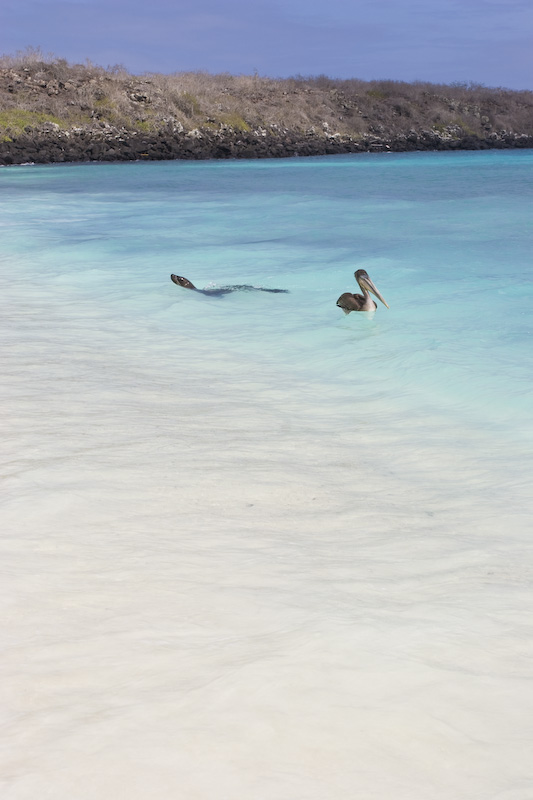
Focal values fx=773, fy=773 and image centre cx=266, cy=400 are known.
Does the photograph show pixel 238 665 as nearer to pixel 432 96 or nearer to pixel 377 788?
pixel 377 788

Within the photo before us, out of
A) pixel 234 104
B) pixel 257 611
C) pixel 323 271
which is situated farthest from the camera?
pixel 234 104

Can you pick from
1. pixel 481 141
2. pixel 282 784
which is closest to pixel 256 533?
pixel 282 784

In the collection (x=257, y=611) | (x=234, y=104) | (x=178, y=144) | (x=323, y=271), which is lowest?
(x=257, y=611)

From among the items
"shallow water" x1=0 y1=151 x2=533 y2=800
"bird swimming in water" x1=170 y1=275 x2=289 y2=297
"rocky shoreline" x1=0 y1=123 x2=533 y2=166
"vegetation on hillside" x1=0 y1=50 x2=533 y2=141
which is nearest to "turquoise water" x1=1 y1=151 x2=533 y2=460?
"shallow water" x1=0 y1=151 x2=533 y2=800

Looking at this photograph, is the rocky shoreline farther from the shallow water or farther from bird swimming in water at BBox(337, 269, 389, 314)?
bird swimming in water at BBox(337, 269, 389, 314)

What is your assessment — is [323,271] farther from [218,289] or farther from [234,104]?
[234,104]

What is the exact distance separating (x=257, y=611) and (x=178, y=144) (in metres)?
36.6

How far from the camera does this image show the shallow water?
6.23 ft

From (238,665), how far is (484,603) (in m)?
0.97

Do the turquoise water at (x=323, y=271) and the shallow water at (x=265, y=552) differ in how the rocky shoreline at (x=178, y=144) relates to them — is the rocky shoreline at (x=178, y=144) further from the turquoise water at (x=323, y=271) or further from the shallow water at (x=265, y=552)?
the shallow water at (x=265, y=552)

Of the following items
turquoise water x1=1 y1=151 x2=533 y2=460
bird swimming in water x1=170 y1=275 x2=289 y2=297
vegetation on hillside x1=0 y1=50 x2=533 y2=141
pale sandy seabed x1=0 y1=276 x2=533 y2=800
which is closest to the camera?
pale sandy seabed x1=0 y1=276 x2=533 y2=800

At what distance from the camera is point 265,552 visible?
117 inches

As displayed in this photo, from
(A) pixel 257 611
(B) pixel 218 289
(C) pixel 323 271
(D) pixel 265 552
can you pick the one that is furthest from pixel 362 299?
(A) pixel 257 611

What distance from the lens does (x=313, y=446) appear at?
4.35 meters
